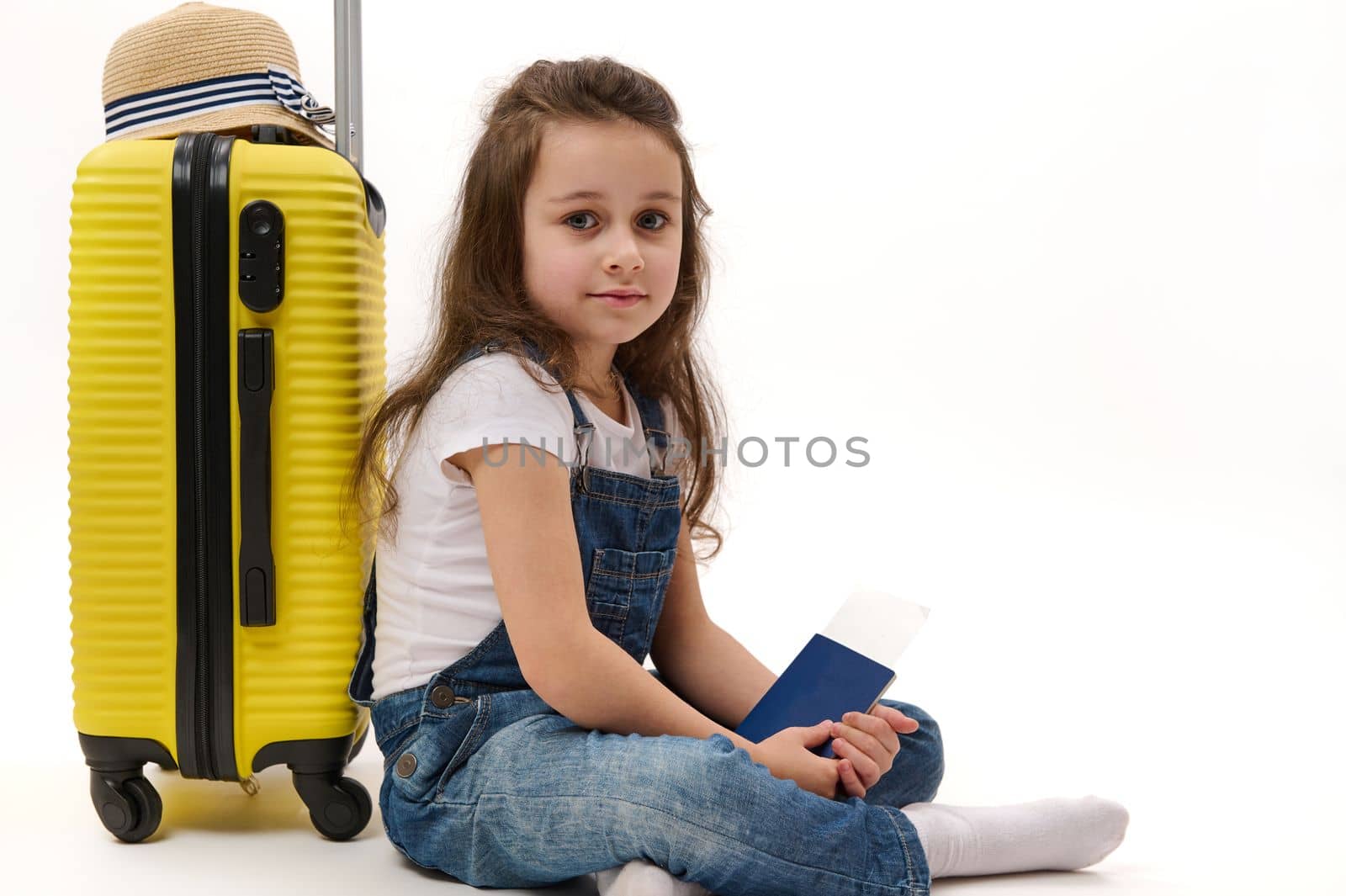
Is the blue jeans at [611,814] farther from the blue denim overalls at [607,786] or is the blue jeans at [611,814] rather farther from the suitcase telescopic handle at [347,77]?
the suitcase telescopic handle at [347,77]

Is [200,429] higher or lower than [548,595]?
higher

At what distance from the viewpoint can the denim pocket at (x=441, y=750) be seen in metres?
1.48

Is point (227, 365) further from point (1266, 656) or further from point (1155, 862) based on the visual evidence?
point (1266, 656)

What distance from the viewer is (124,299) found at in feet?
4.93

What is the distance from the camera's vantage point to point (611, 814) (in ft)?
4.44

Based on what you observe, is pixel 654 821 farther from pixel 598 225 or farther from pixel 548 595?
pixel 598 225

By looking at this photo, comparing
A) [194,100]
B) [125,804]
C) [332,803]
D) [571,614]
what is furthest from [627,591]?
[194,100]

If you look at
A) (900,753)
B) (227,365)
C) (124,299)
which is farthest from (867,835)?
(124,299)

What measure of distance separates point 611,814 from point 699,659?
0.46 meters

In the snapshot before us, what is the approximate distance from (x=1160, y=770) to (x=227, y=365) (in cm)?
137

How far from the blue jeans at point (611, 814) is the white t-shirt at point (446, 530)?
0.06 m

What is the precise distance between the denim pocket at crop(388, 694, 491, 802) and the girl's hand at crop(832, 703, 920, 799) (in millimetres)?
380

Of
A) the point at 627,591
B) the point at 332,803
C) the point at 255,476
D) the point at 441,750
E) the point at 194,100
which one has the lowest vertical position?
the point at 332,803

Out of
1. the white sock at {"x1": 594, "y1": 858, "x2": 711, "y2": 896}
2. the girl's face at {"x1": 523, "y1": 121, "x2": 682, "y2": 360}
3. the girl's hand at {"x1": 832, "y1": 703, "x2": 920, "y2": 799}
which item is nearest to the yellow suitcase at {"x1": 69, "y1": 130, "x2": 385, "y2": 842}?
the girl's face at {"x1": 523, "y1": 121, "x2": 682, "y2": 360}
